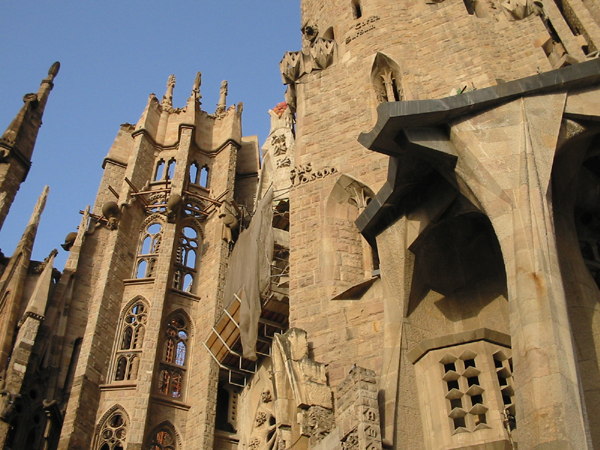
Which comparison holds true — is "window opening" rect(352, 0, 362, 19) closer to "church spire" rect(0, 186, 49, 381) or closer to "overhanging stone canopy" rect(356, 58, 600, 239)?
"overhanging stone canopy" rect(356, 58, 600, 239)

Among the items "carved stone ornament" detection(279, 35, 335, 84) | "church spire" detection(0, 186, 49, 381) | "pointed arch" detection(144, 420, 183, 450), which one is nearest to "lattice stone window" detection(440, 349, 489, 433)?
"carved stone ornament" detection(279, 35, 335, 84)

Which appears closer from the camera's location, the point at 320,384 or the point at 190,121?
the point at 320,384

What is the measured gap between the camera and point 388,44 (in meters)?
15.0

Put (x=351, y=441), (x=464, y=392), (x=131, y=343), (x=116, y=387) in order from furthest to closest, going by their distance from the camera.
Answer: (x=131, y=343), (x=116, y=387), (x=464, y=392), (x=351, y=441)

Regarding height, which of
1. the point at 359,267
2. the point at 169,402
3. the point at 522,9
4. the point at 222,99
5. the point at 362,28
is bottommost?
the point at 169,402

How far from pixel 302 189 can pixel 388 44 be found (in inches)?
158

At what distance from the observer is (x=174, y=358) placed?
63.1 feet

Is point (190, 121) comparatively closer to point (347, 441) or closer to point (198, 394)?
point (198, 394)

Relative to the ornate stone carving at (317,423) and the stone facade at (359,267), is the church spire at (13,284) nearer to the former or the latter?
the stone facade at (359,267)

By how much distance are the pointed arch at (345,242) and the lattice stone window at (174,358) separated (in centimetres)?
819

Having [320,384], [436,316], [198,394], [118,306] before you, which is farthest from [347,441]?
[118,306]

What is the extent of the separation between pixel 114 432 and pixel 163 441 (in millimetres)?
1234

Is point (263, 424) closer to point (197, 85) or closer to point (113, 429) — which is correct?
point (113, 429)

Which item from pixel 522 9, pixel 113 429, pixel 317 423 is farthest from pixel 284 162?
pixel 317 423
